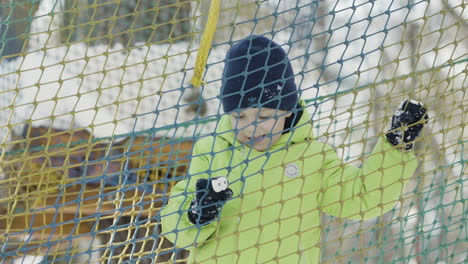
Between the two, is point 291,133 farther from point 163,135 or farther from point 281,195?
point 163,135

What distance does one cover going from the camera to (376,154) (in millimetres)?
1538

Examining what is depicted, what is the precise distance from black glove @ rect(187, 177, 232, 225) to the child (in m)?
0.05

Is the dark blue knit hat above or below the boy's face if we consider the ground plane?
above

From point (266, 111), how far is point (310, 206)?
233 millimetres

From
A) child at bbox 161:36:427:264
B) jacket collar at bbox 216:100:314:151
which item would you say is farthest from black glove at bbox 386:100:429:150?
jacket collar at bbox 216:100:314:151

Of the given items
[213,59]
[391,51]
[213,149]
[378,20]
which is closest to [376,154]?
[213,149]

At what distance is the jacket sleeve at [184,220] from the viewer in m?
1.47

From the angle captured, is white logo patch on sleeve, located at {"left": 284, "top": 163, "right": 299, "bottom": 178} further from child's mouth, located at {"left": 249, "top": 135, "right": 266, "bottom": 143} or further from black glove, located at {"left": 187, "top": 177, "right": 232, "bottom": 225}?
black glove, located at {"left": 187, "top": 177, "right": 232, "bottom": 225}

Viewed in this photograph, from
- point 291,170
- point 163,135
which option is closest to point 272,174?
point 291,170

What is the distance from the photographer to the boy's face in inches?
58.3

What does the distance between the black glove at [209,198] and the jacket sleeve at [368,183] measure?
0.84 feet

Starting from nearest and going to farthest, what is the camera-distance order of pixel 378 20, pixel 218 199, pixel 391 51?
pixel 218 199, pixel 378 20, pixel 391 51

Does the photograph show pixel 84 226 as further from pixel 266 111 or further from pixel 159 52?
pixel 266 111

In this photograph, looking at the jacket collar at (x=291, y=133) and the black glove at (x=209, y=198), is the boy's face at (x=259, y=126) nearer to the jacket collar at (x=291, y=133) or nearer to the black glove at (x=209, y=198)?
the jacket collar at (x=291, y=133)
